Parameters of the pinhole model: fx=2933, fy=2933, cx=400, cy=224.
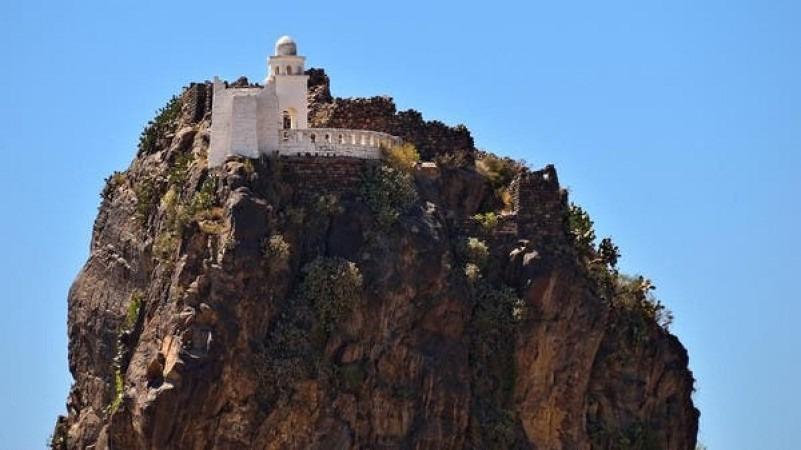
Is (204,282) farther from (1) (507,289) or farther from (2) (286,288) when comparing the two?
(1) (507,289)

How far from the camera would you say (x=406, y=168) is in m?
84.6

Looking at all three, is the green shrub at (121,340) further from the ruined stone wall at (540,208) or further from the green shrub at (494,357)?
the ruined stone wall at (540,208)

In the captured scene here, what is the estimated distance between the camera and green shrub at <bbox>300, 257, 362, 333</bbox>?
80875mm

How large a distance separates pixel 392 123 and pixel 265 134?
17.1ft

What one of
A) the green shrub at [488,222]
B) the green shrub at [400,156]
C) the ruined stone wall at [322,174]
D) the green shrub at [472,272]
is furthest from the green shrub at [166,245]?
the green shrub at [488,222]

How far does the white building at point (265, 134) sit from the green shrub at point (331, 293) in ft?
13.5

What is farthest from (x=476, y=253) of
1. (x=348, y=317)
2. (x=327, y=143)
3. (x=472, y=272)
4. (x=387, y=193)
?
(x=327, y=143)

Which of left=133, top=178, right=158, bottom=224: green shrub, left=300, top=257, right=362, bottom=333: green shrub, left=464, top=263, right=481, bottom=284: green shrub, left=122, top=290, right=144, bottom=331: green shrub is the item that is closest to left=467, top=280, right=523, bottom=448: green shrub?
left=464, top=263, right=481, bottom=284: green shrub

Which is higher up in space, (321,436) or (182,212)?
(182,212)

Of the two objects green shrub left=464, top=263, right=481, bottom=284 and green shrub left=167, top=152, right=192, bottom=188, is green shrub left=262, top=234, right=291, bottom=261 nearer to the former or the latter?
green shrub left=167, top=152, right=192, bottom=188

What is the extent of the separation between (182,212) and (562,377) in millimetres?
12024

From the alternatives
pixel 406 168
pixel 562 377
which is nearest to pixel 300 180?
pixel 406 168

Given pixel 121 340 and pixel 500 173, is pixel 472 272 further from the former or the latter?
pixel 121 340

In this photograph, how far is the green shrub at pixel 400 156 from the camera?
84375mm
